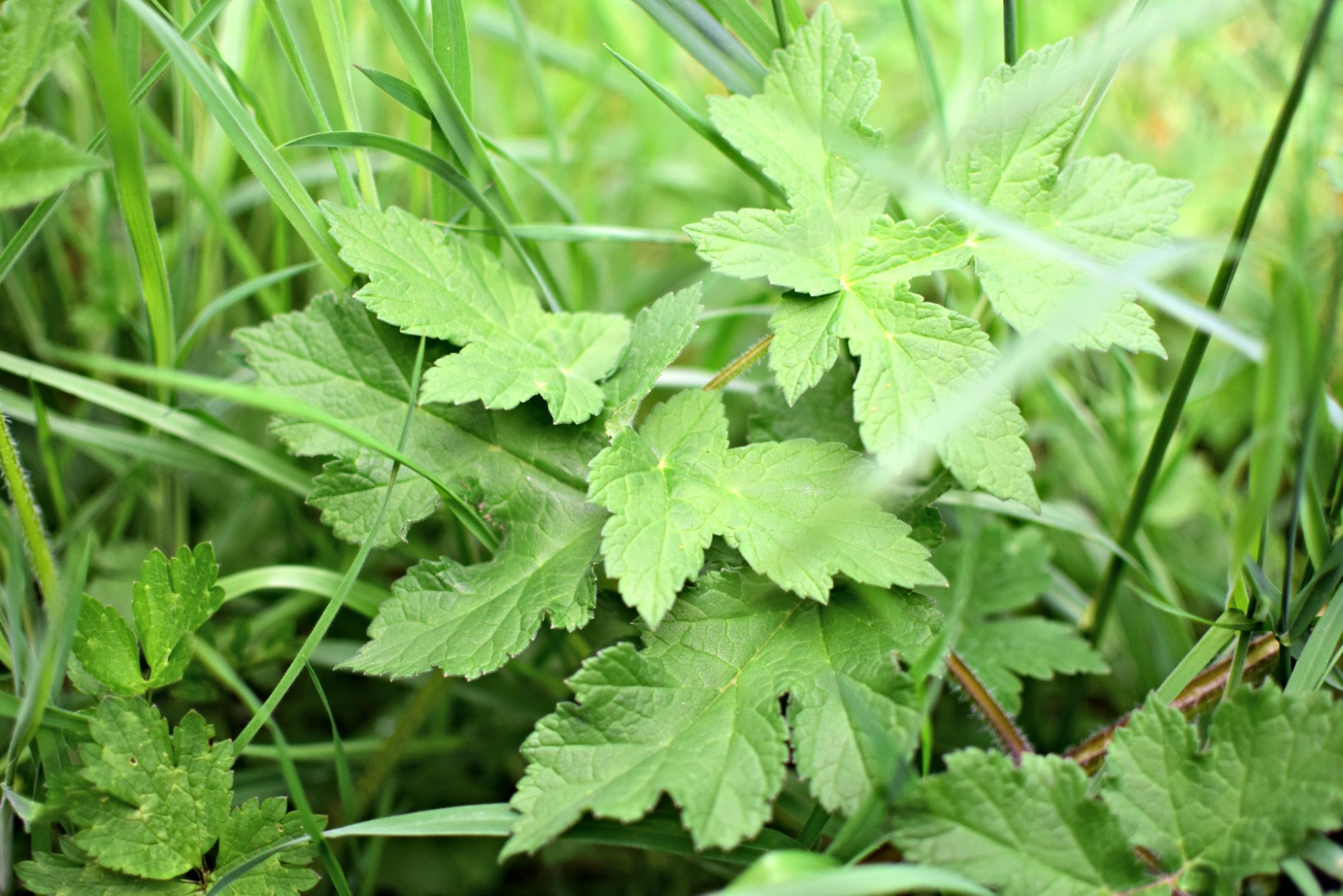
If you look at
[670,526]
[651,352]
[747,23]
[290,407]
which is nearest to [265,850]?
[290,407]

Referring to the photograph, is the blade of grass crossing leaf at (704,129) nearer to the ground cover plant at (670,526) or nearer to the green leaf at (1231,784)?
the ground cover plant at (670,526)

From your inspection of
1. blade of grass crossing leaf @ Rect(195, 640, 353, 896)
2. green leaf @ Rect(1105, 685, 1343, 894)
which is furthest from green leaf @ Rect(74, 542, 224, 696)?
green leaf @ Rect(1105, 685, 1343, 894)

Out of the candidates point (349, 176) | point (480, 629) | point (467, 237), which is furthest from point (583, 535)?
point (349, 176)

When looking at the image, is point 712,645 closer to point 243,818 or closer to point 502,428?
point 502,428

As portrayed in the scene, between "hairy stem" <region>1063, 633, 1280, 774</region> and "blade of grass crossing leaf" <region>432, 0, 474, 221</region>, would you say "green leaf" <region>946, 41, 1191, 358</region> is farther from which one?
"blade of grass crossing leaf" <region>432, 0, 474, 221</region>

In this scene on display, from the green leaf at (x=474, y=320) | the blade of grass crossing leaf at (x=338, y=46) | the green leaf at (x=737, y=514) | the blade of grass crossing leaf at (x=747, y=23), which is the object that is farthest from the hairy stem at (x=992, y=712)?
the blade of grass crossing leaf at (x=338, y=46)

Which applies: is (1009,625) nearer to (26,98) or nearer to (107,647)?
(107,647)
